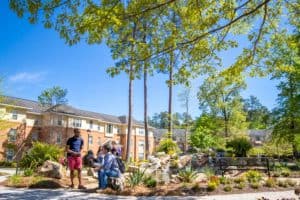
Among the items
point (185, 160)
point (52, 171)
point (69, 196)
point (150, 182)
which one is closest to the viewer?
point (69, 196)

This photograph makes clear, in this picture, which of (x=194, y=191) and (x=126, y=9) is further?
(x=194, y=191)

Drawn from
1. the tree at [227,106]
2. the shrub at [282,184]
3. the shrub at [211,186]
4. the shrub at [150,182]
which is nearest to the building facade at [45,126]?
the tree at [227,106]

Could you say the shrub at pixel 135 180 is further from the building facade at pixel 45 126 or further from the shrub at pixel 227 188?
the building facade at pixel 45 126

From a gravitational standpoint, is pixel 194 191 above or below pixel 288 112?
below

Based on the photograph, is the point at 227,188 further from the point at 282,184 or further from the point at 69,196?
the point at 69,196

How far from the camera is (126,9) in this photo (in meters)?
7.29

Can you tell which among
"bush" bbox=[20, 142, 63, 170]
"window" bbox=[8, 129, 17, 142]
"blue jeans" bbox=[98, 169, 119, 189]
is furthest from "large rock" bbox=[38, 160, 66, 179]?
"window" bbox=[8, 129, 17, 142]

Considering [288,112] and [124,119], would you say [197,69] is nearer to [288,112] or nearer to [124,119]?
[288,112]

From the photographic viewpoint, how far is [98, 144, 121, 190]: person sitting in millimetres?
10469

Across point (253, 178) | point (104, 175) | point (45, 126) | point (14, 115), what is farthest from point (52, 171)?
point (45, 126)

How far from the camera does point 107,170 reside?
413 inches

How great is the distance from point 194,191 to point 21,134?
31.2 m


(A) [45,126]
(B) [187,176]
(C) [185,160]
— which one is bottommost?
(B) [187,176]

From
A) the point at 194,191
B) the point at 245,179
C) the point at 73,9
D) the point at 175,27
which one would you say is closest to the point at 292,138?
the point at 245,179
